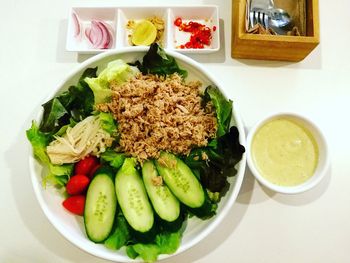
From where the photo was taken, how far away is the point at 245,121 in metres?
→ 1.51

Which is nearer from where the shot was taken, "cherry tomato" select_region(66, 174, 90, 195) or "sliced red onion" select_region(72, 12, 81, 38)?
"cherry tomato" select_region(66, 174, 90, 195)

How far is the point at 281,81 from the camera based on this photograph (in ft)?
5.13

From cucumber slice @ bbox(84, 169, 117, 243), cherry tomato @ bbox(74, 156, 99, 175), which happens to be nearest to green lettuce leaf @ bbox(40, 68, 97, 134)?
cherry tomato @ bbox(74, 156, 99, 175)

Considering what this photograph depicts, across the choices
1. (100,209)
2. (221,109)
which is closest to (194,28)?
(221,109)

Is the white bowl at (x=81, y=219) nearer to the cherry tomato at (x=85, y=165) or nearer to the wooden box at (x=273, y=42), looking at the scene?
the cherry tomato at (x=85, y=165)

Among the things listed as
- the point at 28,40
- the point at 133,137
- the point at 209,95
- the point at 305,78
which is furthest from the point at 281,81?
the point at 28,40

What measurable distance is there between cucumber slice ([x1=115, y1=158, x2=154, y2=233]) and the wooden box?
61 centimetres

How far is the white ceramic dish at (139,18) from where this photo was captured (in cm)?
154

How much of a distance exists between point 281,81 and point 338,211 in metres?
0.53

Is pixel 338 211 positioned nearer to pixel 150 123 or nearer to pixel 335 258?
pixel 335 258

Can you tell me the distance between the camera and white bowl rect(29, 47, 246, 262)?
4.05 feet

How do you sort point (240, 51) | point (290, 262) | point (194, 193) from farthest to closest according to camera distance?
1. point (240, 51)
2. point (290, 262)
3. point (194, 193)

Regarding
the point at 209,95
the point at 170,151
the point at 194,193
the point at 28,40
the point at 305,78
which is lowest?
the point at 194,193

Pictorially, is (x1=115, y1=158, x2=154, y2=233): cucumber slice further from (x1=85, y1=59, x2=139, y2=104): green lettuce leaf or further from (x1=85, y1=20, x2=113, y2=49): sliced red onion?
(x1=85, y1=20, x2=113, y2=49): sliced red onion
